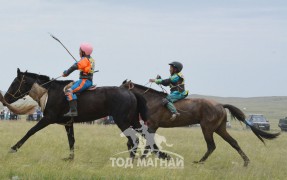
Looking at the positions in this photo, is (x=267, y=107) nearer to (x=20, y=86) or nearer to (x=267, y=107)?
(x=267, y=107)

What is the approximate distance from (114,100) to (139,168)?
2.04m

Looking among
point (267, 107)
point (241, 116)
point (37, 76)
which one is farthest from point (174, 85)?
point (267, 107)

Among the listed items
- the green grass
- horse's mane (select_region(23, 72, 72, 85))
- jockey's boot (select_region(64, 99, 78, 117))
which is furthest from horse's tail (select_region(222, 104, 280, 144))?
horse's mane (select_region(23, 72, 72, 85))

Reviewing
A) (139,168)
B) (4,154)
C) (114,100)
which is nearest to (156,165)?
(139,168)

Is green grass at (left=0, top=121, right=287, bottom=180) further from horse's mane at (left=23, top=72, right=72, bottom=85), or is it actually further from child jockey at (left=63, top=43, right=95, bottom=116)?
horse's mane at (left=23, top=72, right=72, bottom=85)

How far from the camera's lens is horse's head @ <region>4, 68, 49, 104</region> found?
1251cm

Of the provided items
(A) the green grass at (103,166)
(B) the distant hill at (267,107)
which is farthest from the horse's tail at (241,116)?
(B) the distant hill at (267,107)

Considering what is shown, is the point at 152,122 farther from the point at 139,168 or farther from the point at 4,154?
the point at 4,154

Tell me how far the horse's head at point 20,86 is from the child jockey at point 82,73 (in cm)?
104

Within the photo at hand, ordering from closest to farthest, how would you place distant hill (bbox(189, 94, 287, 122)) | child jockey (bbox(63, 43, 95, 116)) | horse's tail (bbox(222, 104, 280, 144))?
child jockey (bbox(63, 43, 95, 116)), horse's tail (bbox(222, 104, 280, 144)), distant hill (bbox(189, 94, 287, 122))

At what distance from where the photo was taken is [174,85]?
43.9ft

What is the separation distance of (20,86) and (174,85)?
160 inches

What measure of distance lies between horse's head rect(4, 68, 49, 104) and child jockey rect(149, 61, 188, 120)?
3199 mm

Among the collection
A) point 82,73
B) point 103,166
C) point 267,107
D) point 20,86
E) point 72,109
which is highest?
point 82,73
